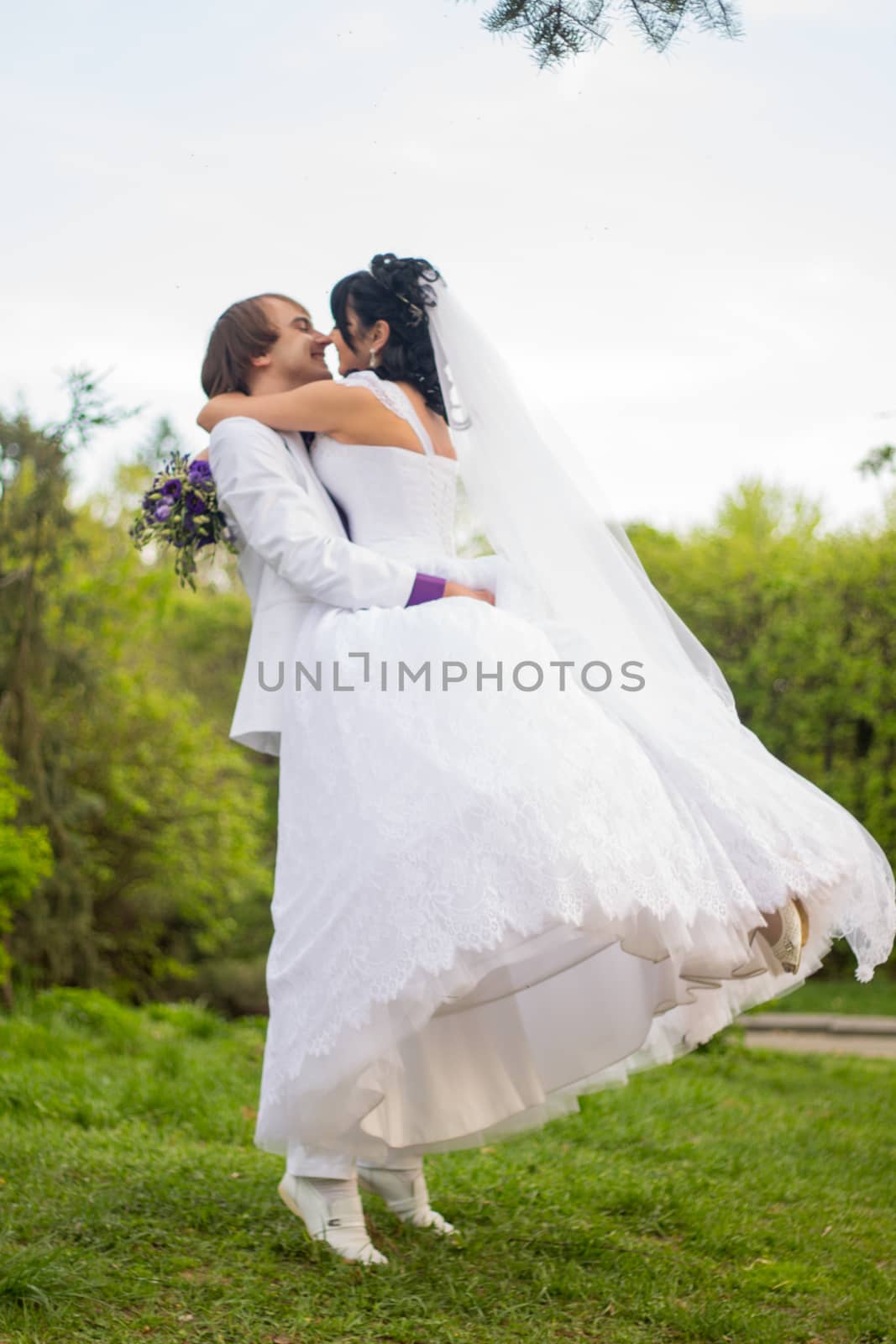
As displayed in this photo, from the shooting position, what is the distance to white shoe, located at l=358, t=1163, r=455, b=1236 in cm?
316

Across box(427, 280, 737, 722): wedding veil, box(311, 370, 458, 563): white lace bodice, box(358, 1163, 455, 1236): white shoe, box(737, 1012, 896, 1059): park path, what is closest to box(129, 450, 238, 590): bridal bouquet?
box(311, 370, 458, 563): white lace bodice

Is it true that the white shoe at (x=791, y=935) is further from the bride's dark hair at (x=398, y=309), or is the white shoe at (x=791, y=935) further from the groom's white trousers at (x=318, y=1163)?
the bride's dark hair at (x=398, y=309)

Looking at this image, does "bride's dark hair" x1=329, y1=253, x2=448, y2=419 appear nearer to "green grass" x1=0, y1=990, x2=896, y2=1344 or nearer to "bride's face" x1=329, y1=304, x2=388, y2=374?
"bride's face" x1=329, y1=304, x2=388, y2=374

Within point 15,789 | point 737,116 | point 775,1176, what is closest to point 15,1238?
point 775,1176

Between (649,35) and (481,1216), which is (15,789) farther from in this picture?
(649,35)

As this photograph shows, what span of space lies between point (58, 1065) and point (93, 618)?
3561 mm

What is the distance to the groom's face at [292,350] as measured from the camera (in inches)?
132

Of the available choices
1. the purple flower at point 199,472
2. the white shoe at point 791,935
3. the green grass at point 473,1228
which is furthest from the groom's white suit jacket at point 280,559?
the green grass at point 473,1228

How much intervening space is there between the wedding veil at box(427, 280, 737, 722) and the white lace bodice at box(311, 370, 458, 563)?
4.5 inches

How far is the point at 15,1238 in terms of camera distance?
114 inches

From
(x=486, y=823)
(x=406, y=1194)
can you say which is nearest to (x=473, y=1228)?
(x=406, y=1194)

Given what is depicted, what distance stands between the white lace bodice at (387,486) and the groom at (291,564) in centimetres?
6

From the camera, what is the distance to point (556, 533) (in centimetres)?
313

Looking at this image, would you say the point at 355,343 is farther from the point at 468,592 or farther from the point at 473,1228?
the point at 473,1228
